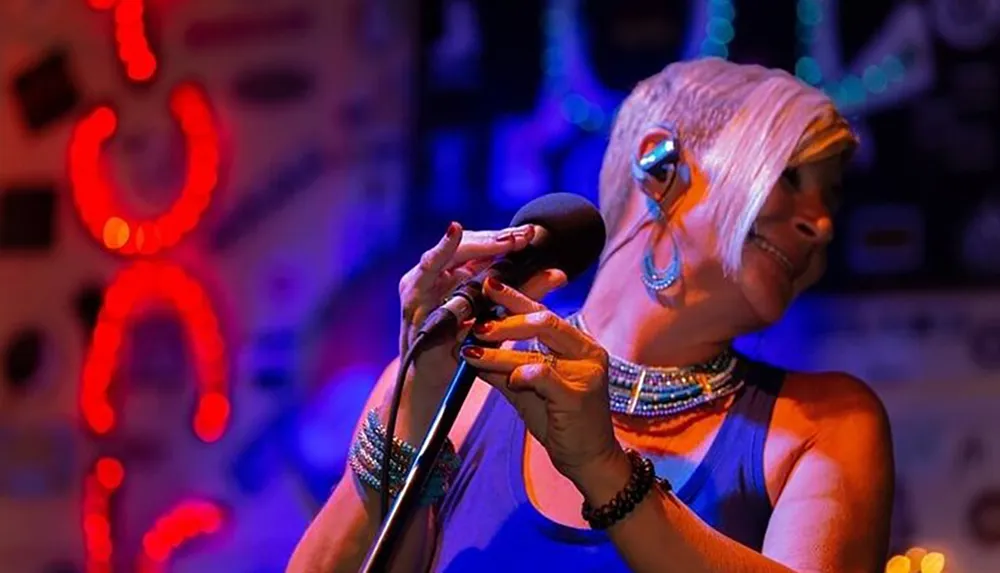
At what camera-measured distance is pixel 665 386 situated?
4.57ft

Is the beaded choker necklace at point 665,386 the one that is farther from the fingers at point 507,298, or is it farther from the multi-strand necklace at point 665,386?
the fingers at point 507,298

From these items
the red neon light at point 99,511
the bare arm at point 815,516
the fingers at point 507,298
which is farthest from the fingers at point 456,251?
the red neon light at point 99,511

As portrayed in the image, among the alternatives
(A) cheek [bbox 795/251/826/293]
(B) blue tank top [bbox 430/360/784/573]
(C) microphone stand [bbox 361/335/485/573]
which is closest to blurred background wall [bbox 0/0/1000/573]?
(A) cheek [bbox 795/251/826/293]

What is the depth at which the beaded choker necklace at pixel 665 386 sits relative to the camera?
1.38 meters

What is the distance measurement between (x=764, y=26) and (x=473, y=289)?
1190 mm

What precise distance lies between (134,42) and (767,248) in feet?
4.65

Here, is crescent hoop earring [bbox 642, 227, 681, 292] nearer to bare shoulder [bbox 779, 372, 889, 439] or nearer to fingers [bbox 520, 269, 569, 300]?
bare shoulder [bbox 779, 372, 889, 439]

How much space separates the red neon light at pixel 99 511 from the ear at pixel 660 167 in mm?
1223

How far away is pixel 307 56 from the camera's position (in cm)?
227

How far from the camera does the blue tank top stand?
127 cm

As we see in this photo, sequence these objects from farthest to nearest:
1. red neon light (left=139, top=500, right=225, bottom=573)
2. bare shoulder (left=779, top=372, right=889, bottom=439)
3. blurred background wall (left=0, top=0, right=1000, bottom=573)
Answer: red neon light (left=139, top=500, right=225, bottom=573) < blurred background wall (left=0, top=0, right=1000, bottom=573) < bare shoulder (left=779, top=372, right=889, bottom=439)

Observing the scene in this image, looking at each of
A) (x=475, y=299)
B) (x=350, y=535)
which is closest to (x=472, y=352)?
(x=475, y=299)

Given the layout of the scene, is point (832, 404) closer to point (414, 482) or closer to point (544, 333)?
point (544, 333)

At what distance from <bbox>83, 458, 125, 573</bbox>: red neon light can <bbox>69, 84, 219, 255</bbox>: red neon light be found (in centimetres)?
39
